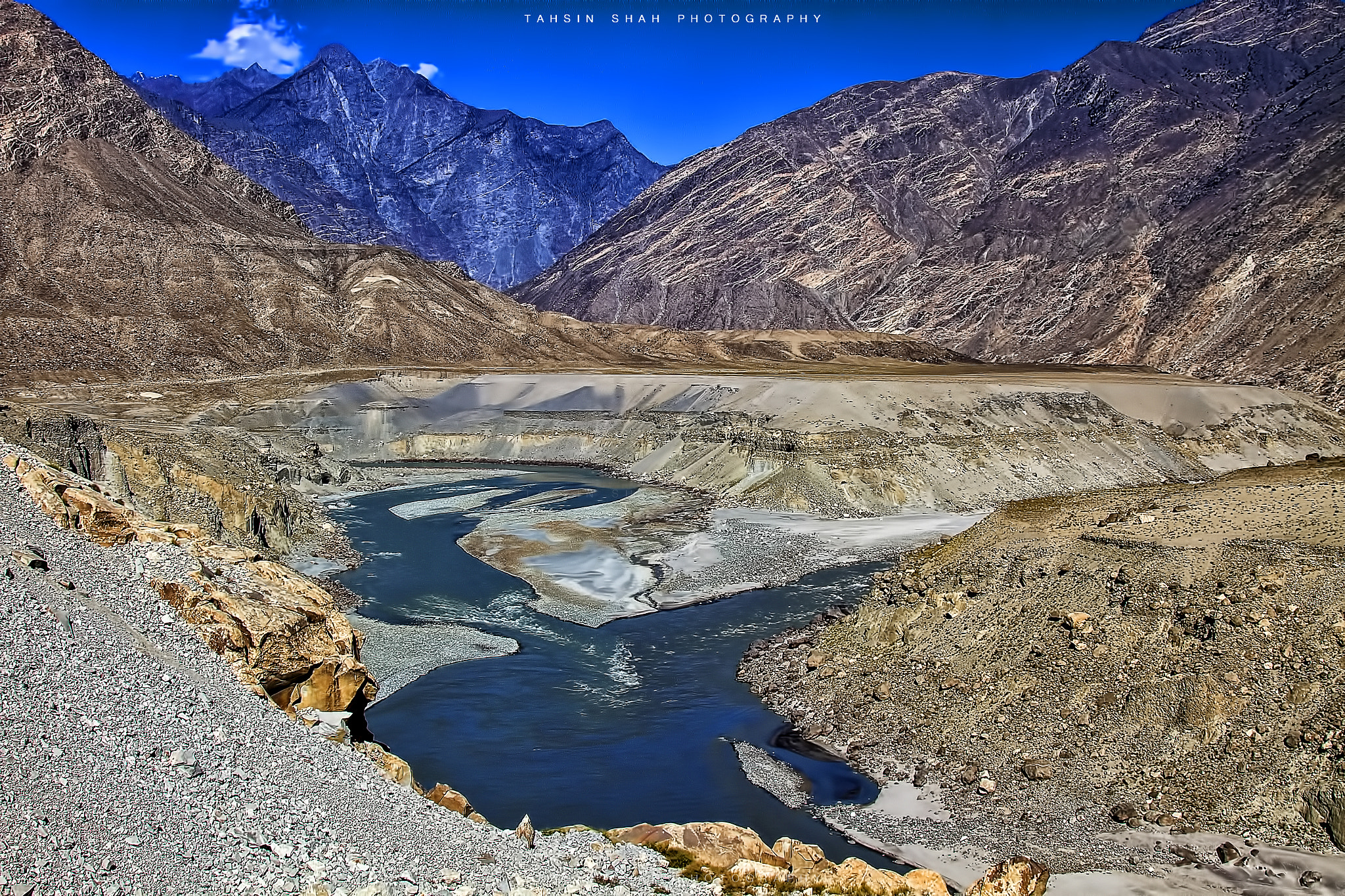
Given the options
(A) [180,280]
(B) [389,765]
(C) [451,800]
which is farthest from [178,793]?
(A) [180,280]

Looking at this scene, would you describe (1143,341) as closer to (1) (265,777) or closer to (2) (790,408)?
(2) (790,408)

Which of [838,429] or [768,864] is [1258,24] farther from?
[768,864]

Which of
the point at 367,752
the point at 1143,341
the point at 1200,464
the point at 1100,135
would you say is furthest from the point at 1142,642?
the point at 1100,135

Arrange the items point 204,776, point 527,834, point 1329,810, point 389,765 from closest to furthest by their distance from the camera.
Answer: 1. point 204,776
2. point 527,834
3. point 389,765
4. point 1329,810

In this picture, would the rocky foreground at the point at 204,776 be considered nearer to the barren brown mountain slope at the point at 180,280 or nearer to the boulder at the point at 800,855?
the boulder at the point at 800,855

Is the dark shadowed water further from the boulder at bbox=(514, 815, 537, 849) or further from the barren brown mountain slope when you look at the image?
the barren brown mountain slope
